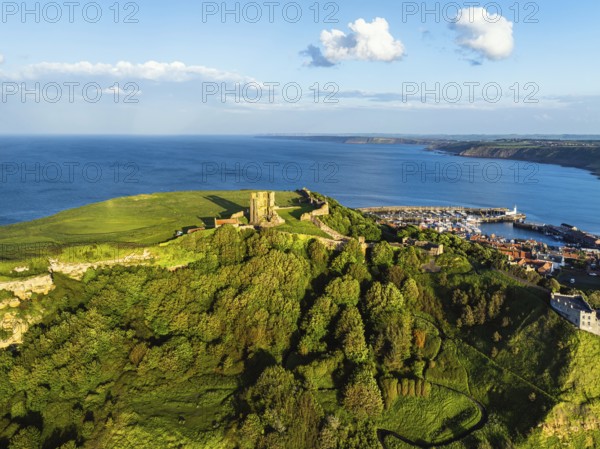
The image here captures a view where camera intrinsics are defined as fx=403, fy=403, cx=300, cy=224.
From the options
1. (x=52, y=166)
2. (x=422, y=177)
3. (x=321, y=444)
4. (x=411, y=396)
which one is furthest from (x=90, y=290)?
(x=422, y=177)

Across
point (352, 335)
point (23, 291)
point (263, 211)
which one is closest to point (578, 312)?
point (352, 335)

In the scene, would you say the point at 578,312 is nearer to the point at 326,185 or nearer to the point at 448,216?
the point at 448,216

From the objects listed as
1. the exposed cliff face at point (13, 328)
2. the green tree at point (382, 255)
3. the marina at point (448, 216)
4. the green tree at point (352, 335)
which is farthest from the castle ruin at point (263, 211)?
the marina at point (448, 216)

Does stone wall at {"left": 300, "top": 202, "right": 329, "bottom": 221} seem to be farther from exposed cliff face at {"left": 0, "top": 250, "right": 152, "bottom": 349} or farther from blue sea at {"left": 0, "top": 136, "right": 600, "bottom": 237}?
blue sea at {"left": 0, "top": 136, "right": 600, "bottom": 237}

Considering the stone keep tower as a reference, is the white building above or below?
below

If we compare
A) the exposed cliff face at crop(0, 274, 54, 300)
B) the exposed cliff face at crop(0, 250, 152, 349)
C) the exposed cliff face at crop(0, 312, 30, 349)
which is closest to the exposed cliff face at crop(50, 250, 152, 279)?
the exposed cliff face at crop(0, 250, 152, 349)

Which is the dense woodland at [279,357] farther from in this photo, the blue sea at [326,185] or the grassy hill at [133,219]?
the blue sea at [326,185]
